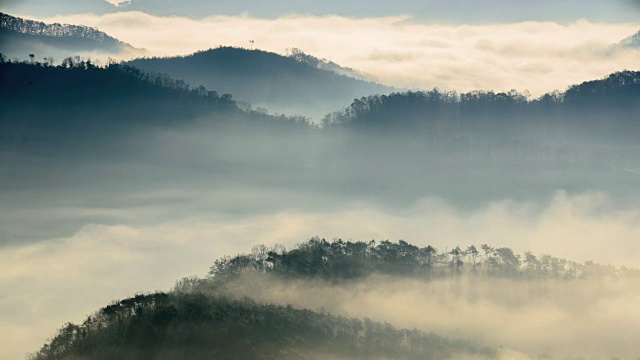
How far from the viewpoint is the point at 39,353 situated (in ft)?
594

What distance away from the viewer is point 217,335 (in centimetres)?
17975

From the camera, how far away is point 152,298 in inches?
7534

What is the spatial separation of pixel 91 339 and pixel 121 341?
22.5ft

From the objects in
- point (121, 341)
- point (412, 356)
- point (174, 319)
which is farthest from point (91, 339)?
point (412, 356)

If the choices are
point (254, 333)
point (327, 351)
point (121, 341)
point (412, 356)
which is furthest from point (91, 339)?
point (412, 356)

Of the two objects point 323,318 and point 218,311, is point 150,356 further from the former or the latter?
point 323,318

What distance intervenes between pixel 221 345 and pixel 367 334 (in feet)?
123

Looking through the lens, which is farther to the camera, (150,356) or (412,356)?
(412,356)

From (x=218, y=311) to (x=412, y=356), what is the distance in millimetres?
47153

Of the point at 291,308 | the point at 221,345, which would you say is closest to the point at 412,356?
the point at 291,308

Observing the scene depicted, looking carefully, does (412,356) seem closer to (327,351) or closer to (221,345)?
(327,351)

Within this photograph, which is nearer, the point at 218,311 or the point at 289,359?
the point at 289,359

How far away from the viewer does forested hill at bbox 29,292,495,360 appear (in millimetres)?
176875

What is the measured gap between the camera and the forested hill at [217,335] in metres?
177
